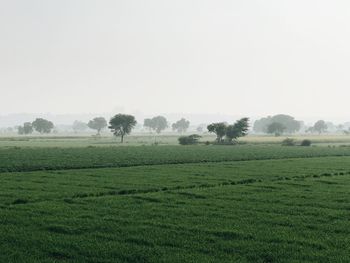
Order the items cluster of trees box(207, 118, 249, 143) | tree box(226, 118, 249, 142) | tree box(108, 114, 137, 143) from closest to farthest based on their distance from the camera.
Answer: 1. tree box(226, 118, 249, 142)
2. cluster of trees box(207, 118, 249, 143)
3. tree box(108, 114, 137, 143)

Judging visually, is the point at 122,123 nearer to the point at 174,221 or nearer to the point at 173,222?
the point at 174,221

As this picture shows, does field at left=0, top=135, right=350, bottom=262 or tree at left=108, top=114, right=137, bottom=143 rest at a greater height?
tree at left=108, top=114, right=137, bottom=143

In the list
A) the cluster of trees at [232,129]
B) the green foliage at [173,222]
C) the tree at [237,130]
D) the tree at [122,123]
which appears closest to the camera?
the green foliage at [173,222]

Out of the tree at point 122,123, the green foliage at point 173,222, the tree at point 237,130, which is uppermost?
the tree at point 122,123

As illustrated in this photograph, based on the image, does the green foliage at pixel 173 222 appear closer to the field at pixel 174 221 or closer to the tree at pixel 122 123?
the field at pixel 174 221

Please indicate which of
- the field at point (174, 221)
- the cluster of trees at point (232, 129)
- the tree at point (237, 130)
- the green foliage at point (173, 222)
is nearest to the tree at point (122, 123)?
the cluster of trees at point (232, 129)

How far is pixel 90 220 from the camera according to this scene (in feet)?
77.9

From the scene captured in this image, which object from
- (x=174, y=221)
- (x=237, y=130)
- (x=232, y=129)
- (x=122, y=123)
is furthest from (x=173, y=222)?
(x=122, y=123)

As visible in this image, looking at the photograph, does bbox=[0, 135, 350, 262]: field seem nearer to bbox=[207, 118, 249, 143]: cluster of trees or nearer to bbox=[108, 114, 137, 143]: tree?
bbox=[207, 118, 249, 143]: cluster of trees

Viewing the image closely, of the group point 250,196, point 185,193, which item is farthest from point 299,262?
point 185,193

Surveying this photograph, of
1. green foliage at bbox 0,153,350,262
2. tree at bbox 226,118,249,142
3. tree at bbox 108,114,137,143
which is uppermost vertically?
tree at bbox 108,114,137,143

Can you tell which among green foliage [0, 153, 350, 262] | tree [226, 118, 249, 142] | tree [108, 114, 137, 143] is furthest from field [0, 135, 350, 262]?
tree [108, 114, 137, 143]

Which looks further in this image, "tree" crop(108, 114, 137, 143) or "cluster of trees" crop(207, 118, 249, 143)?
"tree" crop(108, 114, 137, 143)

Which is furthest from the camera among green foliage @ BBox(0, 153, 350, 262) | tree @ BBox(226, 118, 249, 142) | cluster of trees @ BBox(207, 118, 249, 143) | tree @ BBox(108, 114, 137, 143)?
tree @ BBox(108, 114, 137, 143)
